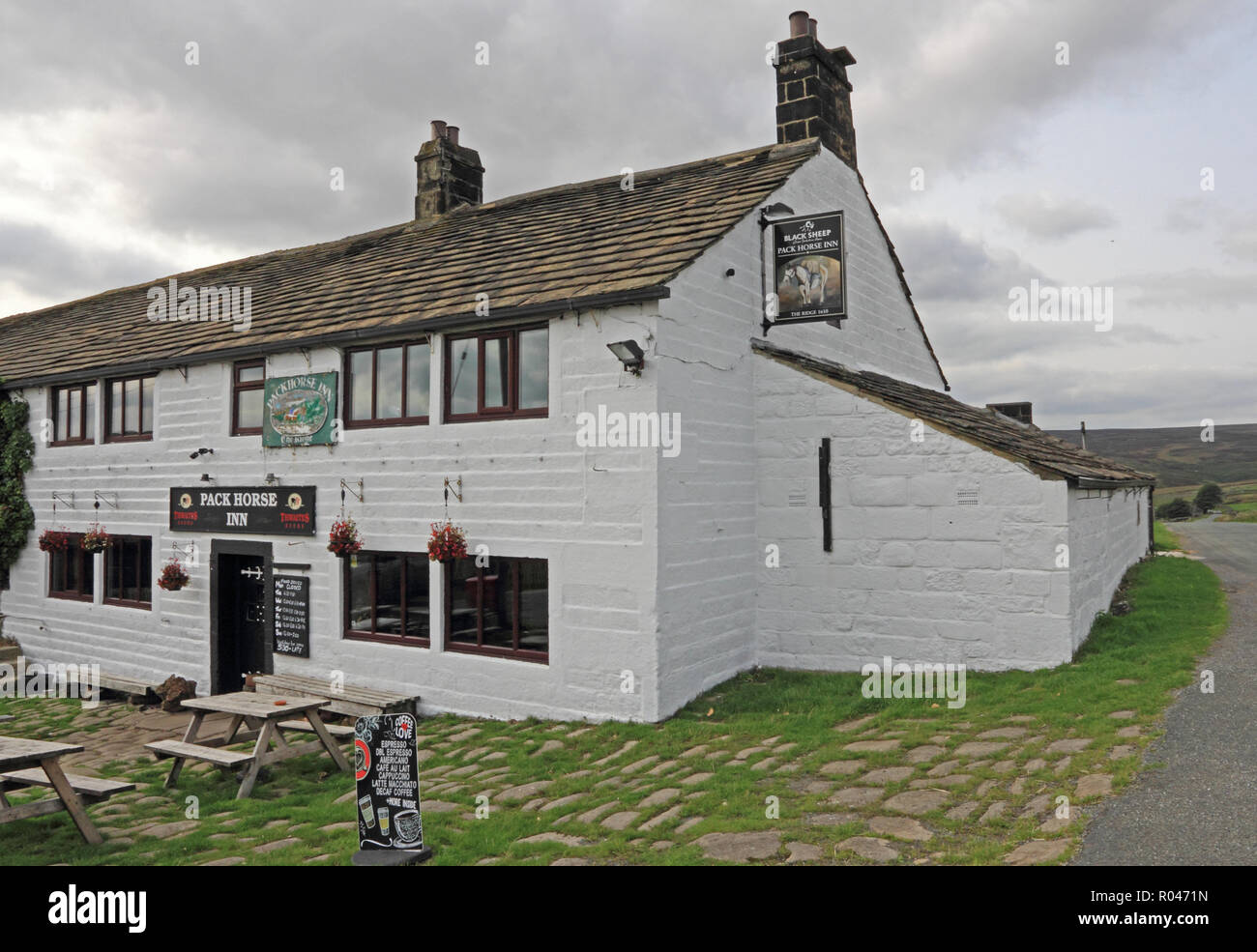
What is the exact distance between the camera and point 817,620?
1071 cm

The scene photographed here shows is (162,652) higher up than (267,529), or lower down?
lower down

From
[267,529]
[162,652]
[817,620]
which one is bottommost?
[162,652]

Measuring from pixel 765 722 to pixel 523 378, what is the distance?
4711 mm

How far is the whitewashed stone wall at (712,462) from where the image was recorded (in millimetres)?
9320

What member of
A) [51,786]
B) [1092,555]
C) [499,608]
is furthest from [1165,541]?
[51,786]

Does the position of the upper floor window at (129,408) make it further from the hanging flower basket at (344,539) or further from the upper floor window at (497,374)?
the upper floor window at (497,374)

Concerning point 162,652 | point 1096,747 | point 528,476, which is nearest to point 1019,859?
point 1096,747

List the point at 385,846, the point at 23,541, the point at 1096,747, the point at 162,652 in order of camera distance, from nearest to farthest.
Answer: the point at 385,846 < the point at 1096,747 < the point at 162,652 < the point at 23,541

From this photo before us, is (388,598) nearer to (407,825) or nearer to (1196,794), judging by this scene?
(407,825)

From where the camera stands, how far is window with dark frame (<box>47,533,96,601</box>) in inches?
615

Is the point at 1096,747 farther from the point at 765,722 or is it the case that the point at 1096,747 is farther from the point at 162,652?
the point at 162,652

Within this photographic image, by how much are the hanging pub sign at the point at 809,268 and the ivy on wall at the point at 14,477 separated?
14.4m

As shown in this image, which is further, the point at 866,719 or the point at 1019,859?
the point at 866,719

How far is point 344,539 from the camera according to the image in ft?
36.9
